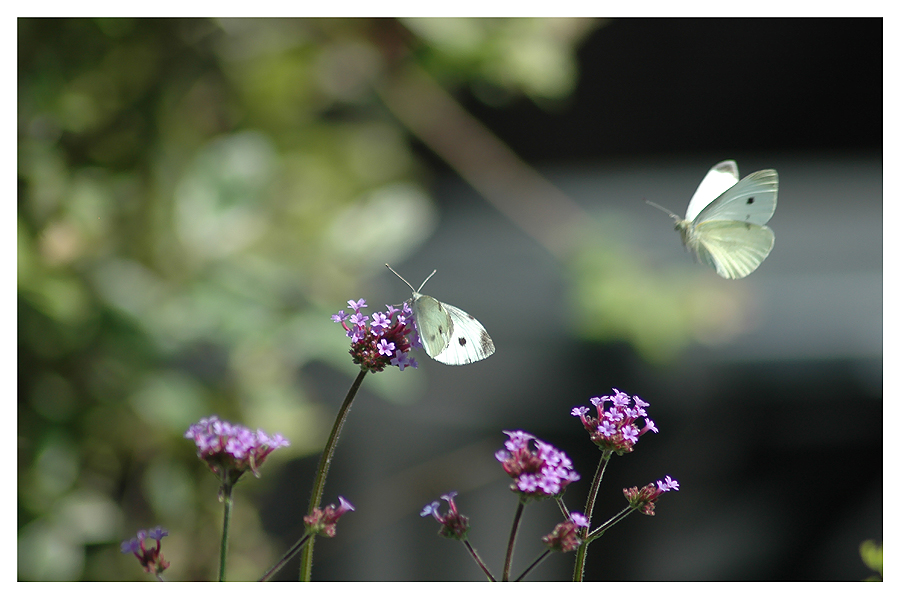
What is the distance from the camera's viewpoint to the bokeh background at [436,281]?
3.84ft

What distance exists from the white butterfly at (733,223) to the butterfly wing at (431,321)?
0.23 meters

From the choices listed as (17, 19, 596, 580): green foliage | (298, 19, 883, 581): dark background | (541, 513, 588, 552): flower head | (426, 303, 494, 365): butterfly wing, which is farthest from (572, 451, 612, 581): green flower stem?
(298, 19, 883, 581): dark background

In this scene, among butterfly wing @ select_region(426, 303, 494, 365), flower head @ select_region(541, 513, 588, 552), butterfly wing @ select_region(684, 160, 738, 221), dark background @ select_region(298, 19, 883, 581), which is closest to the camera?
flower head @ select_region(541, 513, 588, 552)

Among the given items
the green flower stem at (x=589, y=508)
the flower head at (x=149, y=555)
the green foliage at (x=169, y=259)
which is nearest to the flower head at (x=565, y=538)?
the green flower stem at (x=589, y=508)

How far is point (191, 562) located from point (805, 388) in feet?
5.72

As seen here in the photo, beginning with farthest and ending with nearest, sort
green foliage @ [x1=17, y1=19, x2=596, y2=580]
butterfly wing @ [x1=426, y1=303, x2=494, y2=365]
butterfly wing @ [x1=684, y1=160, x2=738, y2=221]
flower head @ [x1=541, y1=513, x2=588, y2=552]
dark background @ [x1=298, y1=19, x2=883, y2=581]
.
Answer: dark background @ [x1=298, y1=19, x2=883, y2=581]
green foliage @ [x1=17, y1=19, x2=596, y2=580]
butterfly wing @ [x1=684, y1=160, x2=738, y2=221]
butterfly wing @ [x1=426, y1=303, x2=494, y2=365]
flower head @ [x1=541, y1=513, x2=588, y2=552]

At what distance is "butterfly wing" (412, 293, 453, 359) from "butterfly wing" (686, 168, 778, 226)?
0.24 m

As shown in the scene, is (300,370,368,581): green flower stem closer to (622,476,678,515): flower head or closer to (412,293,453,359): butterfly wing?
(412,293,453,359): butterfly wing

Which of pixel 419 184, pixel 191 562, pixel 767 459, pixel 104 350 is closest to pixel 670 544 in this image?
pixel 767 459

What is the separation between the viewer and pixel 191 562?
1.19m

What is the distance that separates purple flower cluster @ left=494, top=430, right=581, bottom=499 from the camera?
1.39ft

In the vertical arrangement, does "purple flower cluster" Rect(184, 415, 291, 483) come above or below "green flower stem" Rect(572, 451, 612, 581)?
above

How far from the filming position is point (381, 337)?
1.56ft

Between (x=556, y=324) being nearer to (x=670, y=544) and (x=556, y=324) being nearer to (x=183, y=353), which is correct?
(x=670, y=544)
